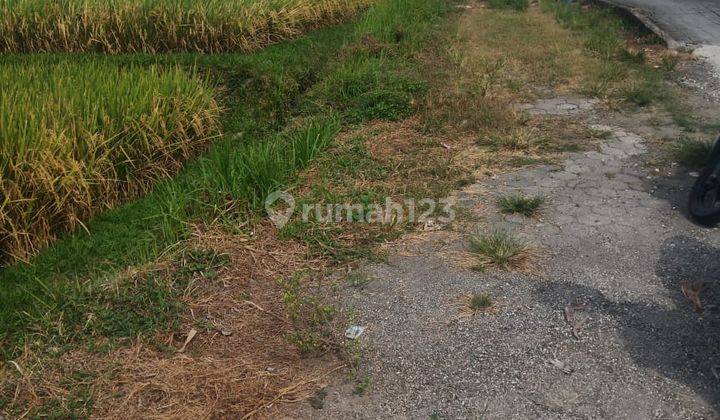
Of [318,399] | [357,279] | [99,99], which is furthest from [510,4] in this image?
[318,399]

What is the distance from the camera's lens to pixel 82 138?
441 cm

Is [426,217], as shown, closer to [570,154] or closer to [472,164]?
[472,164]

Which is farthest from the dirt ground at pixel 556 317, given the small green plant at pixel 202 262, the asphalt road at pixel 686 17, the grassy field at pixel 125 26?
the asphalt road at pixel 686 17

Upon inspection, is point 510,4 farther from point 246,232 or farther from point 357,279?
point 357,279

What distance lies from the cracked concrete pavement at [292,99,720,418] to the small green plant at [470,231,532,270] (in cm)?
9

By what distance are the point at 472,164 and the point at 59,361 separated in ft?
9.69

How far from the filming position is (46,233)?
414cm

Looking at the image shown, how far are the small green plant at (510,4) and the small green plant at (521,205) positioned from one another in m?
8.20

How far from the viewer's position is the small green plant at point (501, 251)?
3.52 metres

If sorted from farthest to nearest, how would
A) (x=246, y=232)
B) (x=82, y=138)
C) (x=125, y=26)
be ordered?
(x=125, y=26) < (x=82, y=138) < (x=246, y=232)

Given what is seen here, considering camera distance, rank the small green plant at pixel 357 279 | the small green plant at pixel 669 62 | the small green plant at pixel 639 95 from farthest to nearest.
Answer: the small green plant at pixel 669 62 < the small green plant at pixel 639 95 < the small green plant at pixel 357 279

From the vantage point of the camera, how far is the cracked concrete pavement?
8.64 feet

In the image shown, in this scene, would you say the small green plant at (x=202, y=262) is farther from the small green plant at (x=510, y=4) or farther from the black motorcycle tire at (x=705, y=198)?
the small green plant at (x=510, y=4)

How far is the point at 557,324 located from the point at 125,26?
256 inches
